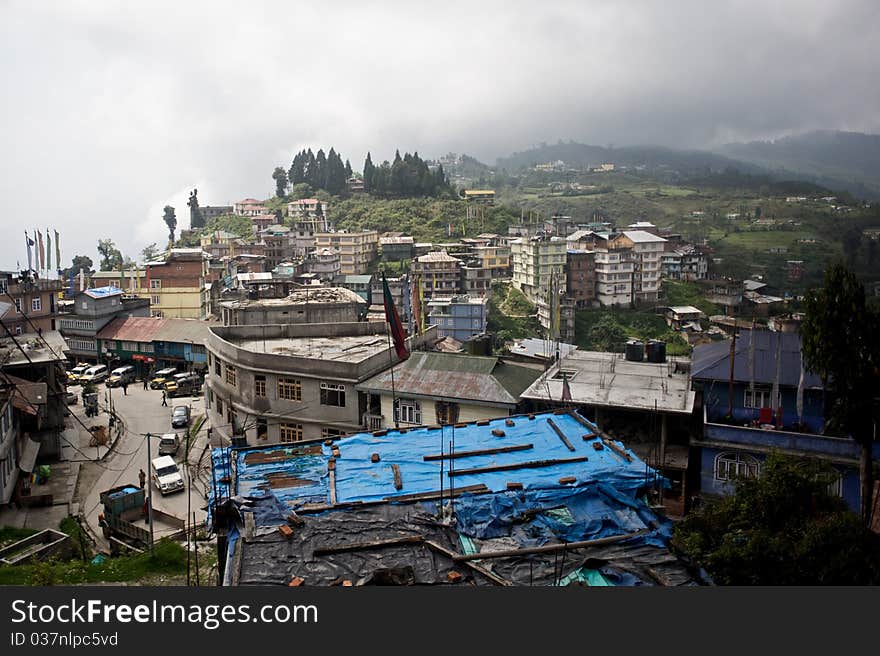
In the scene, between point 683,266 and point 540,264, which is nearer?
point 540,264

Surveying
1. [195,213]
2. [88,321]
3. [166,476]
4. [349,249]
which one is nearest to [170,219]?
[195,213]

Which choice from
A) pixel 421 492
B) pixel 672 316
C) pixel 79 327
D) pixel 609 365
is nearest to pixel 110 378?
pixel 79 327

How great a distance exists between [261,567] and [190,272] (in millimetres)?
38186

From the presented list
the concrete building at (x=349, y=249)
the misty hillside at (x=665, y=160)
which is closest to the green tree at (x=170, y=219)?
the concrete building at (x=349, y=249)

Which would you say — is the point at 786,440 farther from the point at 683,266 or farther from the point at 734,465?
the point at 683,266

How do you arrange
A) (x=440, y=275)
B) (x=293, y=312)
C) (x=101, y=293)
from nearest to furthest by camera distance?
(x=293, y=312) → (x=101, y=293) → (x=440, y=275)

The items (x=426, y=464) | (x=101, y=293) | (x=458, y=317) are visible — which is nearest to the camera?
(x=426, y=464)

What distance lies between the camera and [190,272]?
41.4 meters

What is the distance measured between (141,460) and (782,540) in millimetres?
16641

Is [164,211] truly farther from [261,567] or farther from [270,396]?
[261,567]

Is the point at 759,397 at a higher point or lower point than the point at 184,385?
higher

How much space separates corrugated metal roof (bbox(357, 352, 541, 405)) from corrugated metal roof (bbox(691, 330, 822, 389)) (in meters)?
3.36

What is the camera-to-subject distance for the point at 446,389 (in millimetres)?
14773

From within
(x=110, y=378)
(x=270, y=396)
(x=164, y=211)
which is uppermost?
(x=164, y=211)
